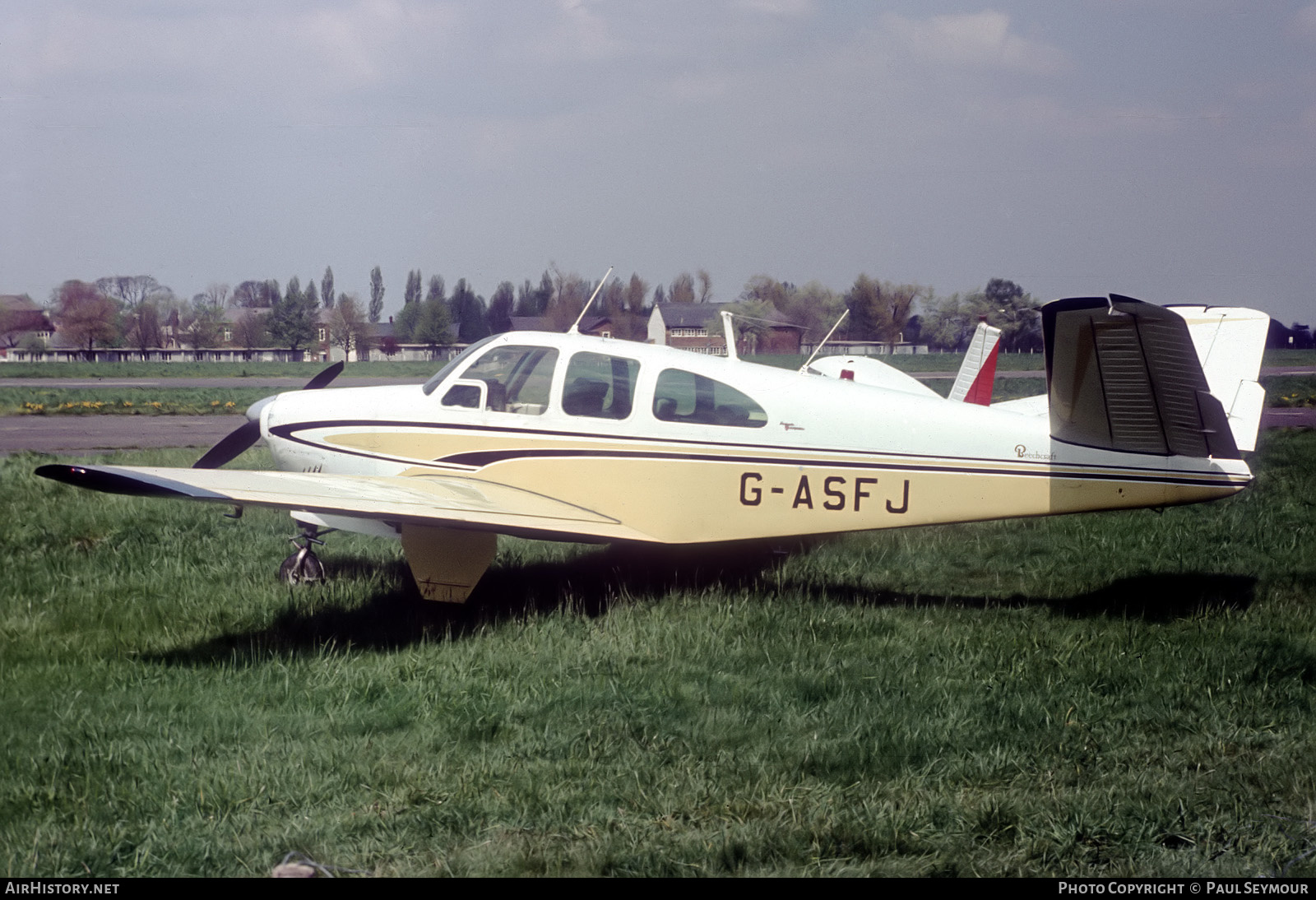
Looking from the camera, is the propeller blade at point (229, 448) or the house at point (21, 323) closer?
the propeller blade at point (229, 448)

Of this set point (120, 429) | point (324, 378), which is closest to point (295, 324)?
point (120, 429)

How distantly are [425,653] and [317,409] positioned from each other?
111 inches

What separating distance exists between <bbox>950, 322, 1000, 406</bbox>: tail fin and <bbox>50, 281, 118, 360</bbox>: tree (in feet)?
179

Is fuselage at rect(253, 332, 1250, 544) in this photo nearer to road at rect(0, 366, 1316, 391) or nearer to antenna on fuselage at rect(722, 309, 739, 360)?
antenna on fuselage at rect(722, 309, 739, 360)

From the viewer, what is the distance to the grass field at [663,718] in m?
3.37

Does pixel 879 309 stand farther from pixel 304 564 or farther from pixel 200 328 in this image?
pixel 200 328

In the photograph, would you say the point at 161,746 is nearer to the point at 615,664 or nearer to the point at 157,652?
the point at 157,652

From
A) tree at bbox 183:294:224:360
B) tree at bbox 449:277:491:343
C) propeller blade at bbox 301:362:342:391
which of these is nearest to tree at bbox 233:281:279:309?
tree at bbox 183:294:224:360

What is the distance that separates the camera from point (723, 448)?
21.4 feet

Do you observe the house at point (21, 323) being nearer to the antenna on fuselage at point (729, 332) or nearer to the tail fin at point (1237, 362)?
the antenna on fuselage at point (729, 332)

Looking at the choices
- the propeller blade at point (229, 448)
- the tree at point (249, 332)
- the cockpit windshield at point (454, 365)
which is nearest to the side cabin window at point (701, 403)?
the cockpit windshield at point (454, 365)

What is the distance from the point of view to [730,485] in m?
6.52

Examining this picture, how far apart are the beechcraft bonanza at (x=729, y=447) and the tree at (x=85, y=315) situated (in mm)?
55072

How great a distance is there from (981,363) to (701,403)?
655 centimetres
